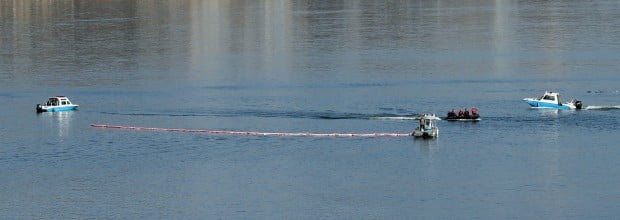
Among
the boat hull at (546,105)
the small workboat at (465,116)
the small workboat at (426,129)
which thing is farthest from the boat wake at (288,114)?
the boat hull at (546,105)

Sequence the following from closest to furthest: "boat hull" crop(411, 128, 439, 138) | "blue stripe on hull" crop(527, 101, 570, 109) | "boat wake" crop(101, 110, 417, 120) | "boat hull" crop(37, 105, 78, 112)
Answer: "boat hull" crop(411, 128, 439, 138)
"boat wake" crop(101, 110, 417, 120)
"blue stripe on hull" crop(527, 101, 570, 109)
"boat hull" crop(37, 105, 78, 112)

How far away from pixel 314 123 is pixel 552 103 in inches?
410

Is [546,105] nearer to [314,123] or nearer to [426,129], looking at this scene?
[426,129]

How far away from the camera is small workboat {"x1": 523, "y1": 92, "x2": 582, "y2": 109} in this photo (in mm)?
58250

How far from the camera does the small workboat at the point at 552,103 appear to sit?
58250mm

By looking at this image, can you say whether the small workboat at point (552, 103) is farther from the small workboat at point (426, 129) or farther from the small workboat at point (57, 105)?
the small workboat at point (57, 105)

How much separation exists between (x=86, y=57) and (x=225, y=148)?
33.8 m

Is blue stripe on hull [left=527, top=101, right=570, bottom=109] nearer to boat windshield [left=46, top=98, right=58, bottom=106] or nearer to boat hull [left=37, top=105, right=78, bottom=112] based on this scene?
boat hull [left=37, top=105, right=78, bottom=112]

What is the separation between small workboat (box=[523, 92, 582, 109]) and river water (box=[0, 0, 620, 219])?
504mm

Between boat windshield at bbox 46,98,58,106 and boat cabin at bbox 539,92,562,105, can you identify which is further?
boat windshield at bbox 46,98,58,106

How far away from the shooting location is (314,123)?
5638cm

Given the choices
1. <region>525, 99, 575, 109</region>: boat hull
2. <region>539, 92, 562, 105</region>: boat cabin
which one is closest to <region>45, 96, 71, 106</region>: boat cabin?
<region>525, 99, 575, 109</region>: boat hull

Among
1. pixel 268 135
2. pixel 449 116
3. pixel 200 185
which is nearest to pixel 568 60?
pixel 449 116

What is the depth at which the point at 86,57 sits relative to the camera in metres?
83.4
